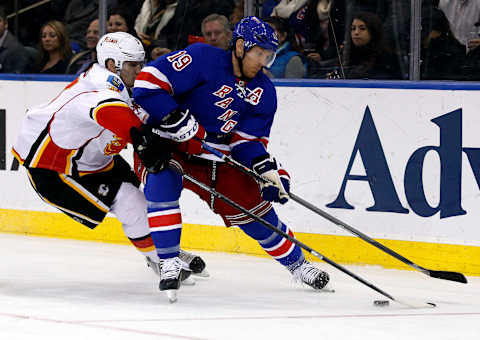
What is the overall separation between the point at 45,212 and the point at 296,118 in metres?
1.77

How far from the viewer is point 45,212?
6438 mm

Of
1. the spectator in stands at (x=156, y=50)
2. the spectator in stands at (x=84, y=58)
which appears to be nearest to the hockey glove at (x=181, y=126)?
the spectator in stands at (x=156, y=50)

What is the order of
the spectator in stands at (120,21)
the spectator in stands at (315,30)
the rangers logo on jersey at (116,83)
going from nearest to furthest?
the rangers logo on jersey at (116,83), the spectator in stands at (315,30), the spectator in stands at (120,21)

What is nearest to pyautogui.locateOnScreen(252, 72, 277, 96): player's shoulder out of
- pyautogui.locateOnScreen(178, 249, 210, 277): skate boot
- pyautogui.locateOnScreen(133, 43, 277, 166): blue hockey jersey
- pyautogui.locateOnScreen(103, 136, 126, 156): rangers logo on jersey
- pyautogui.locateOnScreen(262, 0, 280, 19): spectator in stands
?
pyautogui.locateOnScreen(133, 43, 277, 166): blue hockey jersey

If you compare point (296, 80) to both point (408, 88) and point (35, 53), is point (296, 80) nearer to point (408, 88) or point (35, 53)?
point (408, 88)

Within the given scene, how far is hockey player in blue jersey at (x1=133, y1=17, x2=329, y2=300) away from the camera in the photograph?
4.28 metres

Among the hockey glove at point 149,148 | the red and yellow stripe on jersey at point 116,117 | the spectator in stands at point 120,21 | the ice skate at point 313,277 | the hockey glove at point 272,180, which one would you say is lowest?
the ice skate at point 313,277

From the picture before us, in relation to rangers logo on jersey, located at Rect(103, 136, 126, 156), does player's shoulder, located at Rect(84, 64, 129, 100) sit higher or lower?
higher

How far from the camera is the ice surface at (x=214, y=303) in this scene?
11.9 ft

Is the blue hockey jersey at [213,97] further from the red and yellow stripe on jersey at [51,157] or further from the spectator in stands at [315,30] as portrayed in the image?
the spectator in stands at [315,30]

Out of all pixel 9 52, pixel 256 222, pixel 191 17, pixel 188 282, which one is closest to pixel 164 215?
pixel 256 222

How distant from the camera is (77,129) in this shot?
4.41m

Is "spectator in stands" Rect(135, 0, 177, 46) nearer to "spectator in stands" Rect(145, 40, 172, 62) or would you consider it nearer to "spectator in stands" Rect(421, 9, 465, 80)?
"spectator in stands" Rect(145, 40, 172, 62)

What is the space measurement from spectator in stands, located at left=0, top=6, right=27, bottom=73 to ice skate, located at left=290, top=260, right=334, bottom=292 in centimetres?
285
